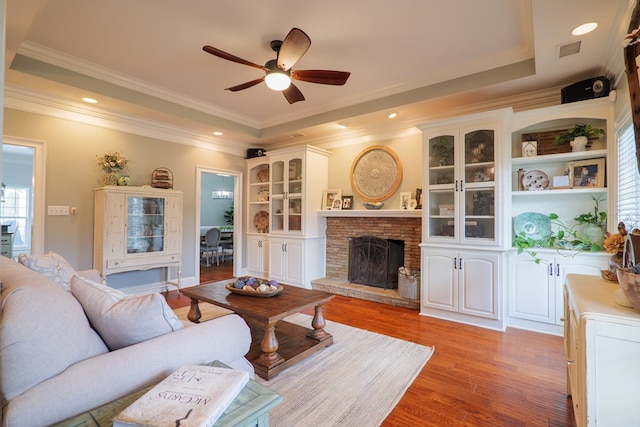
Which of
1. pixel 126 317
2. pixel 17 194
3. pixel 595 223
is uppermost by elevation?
pixel 17 194

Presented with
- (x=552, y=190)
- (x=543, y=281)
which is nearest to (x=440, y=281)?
(x=543, y=281)

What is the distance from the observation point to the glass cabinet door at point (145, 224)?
13.2ft

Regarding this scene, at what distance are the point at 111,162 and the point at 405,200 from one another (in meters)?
4.08

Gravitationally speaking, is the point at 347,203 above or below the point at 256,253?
above

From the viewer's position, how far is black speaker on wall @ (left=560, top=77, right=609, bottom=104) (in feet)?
9.23

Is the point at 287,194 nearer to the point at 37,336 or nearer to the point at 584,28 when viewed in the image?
the point at 584,28

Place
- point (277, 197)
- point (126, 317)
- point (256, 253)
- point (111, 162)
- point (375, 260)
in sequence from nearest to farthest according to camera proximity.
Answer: point (126, 317)
point (111, 162)
point (375, 260)
point (277, 197)
point (256, 253)

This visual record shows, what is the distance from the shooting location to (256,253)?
18.6ft

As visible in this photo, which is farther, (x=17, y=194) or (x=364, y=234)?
(x=17, y=194)

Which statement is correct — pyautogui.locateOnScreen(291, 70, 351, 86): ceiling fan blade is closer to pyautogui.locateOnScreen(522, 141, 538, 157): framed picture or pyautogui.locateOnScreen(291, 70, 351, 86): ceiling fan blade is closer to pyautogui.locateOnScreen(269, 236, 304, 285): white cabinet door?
pyautogui.locateOnScreen(522, 141, 538, 157): framed picture

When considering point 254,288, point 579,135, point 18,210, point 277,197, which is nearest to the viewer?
point 254,288

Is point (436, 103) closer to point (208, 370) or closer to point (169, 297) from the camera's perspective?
point (208, 370)

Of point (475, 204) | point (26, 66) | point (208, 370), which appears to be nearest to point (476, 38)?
point (475, 204)

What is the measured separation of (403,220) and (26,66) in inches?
181
